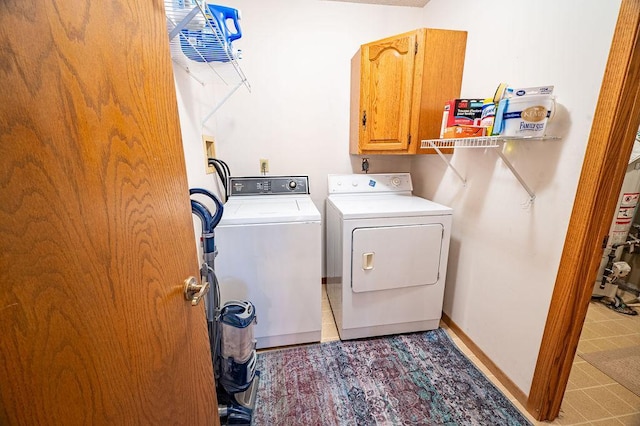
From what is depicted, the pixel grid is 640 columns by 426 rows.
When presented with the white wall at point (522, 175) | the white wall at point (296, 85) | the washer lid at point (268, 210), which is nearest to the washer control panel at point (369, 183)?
the white wall at point (296, 85)

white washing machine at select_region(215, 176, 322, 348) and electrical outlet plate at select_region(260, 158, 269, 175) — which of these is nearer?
white washing machine at select_region(215, 176, 322, 348)

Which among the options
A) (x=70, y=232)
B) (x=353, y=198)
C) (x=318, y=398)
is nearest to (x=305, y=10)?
(x=353, y=198)

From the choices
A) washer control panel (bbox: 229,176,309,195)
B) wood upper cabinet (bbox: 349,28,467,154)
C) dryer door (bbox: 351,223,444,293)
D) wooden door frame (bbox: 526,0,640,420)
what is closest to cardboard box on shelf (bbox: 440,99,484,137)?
wood upper cabinet (bbox: 349,28,467,154)

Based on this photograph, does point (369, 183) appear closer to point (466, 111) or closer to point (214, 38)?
point (466, 111)

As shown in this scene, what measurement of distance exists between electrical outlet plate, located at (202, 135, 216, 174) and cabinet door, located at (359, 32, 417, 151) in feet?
3.93

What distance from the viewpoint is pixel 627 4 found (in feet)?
3.06

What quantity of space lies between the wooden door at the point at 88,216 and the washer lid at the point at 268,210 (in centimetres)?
86

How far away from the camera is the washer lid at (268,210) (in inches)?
63.2

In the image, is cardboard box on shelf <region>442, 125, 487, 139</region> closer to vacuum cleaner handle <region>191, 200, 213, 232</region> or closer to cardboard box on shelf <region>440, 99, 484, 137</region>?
cardboard box on shelf <region>440, 99, 484, 137</region>

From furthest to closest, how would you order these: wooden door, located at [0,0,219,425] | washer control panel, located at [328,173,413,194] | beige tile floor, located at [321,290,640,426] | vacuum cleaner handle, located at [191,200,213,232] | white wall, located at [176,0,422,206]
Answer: washer control panel, located at [328,173,413,194] < white wall, located at [176,0,422,206] < beige tile floor, located at [321,290,640,426] < vacuum cleaner handle, located at [191,200,213,232] < wooden door, located at [0,0,219,425]

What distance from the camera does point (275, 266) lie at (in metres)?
1.68

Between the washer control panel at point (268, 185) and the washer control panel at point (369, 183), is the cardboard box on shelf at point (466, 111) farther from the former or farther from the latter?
the washer control panel at point (268, 185)

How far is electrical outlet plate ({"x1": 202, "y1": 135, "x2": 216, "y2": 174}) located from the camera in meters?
1.84

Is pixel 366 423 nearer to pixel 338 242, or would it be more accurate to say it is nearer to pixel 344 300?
pixel 344 300
